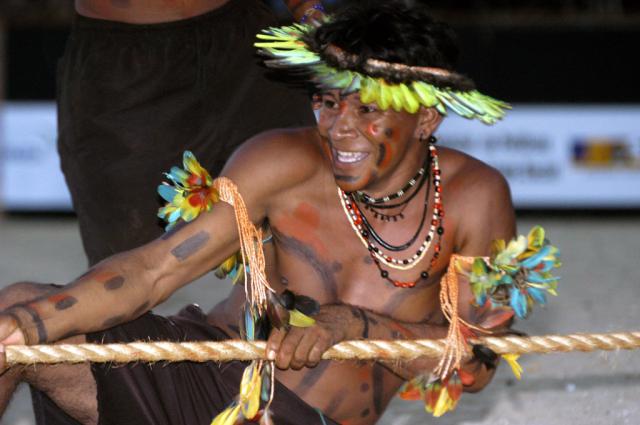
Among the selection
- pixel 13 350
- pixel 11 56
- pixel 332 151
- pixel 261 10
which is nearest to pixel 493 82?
pixel 11 56

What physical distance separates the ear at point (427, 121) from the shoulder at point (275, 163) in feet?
0.79

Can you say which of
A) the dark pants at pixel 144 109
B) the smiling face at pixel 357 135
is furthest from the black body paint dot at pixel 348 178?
the dark pants at pixel 144 109

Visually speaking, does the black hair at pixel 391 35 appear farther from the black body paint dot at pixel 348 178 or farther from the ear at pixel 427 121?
the black body paint dot at pixel 348 178

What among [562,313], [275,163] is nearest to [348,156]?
[275,163]

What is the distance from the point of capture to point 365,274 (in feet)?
9.04

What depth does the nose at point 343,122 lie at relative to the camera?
2572mm

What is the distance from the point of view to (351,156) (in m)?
2.59

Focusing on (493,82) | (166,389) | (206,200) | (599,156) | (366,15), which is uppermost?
(366,15)

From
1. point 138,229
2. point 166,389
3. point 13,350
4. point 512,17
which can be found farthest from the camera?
point 512,17

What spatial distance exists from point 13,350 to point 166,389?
0.49m

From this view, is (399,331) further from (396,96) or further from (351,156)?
(396,96)

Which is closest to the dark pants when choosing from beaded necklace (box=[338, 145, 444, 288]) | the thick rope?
beaded necklace (box=[338, 145, 444, 288])

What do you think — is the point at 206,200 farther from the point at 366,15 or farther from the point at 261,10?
the point at 261,10

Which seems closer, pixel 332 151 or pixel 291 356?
pixel 291 356
